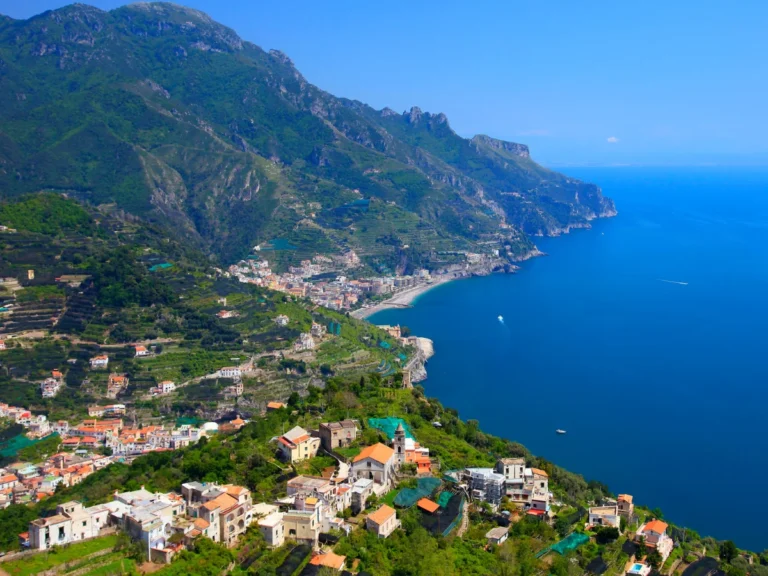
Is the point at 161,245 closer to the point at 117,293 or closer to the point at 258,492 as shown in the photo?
the point at 117,293

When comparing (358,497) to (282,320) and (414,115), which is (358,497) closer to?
(282,320)

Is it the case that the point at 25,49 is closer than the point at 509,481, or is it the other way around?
the point at 509,481

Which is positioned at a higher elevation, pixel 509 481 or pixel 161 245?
pixel 161 245

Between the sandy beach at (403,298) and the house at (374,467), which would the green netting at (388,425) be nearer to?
the house at (374,467)

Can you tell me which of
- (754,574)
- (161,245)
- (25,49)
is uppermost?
(25,49)

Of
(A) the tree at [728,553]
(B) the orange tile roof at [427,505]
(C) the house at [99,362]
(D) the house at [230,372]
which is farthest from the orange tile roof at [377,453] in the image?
(C) the house at [99,362]

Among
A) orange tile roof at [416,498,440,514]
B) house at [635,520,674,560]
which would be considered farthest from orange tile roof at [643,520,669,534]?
orange tile roof at [416,498,440,514]

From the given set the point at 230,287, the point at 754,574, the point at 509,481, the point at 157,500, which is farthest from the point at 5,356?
the point at 754,574

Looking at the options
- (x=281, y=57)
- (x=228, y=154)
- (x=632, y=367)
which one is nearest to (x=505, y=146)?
(x=281, y=57)
